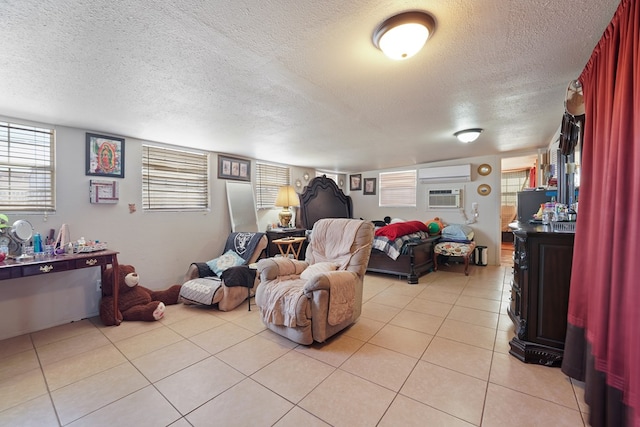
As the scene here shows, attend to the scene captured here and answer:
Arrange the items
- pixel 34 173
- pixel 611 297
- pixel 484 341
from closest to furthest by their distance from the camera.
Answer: pixel 611 297 → pixel 484 341 → pixel 34 173

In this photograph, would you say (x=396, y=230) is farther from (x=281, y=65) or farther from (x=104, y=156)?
(x=104, y=156)

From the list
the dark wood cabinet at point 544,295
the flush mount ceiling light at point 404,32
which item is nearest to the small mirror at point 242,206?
the flush mount ceiling light at point 404,32

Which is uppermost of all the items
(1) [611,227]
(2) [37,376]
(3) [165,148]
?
(3) [165,148]

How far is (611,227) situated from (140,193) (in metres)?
4.52

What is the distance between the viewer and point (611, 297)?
4.00 ft

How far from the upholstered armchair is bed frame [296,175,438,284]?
1780 mm

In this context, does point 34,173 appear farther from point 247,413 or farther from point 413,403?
point 413,403

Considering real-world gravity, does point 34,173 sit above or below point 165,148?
below

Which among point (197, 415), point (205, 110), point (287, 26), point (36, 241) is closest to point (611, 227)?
point (287, 26)

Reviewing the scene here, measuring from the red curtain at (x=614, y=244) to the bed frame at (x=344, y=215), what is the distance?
8.60 ft

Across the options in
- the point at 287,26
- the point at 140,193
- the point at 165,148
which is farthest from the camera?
the point at 165,148

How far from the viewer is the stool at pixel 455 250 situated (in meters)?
4.54

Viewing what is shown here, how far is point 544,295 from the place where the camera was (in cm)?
194

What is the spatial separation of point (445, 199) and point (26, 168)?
6.46 meters
